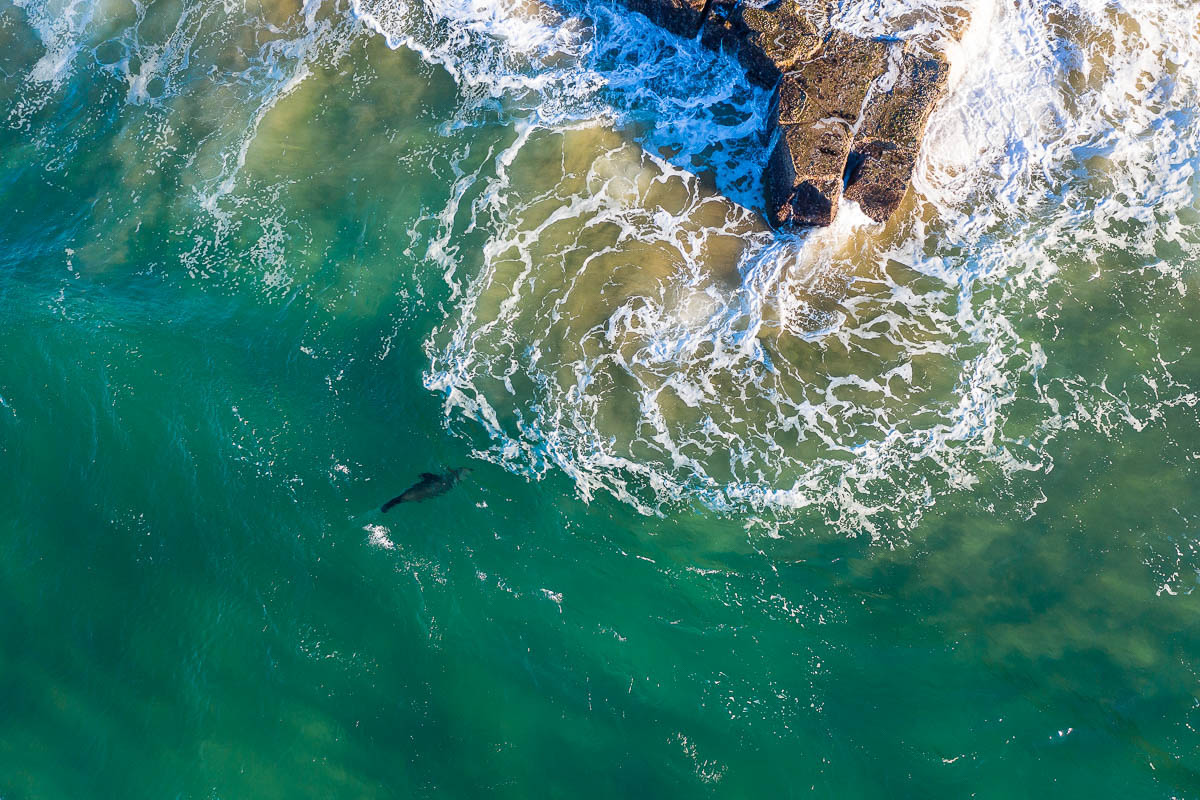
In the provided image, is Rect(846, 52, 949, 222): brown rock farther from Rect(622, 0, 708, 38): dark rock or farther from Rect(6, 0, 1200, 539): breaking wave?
Rect(622, 0, 708, 38): dark rock

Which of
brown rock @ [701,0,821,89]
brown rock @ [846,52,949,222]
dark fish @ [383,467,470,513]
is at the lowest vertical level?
dark fish @ [383,467,470,513]

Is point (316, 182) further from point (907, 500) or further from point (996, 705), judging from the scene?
point (996, 705)

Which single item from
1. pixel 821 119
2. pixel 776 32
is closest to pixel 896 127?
pixel 821 119

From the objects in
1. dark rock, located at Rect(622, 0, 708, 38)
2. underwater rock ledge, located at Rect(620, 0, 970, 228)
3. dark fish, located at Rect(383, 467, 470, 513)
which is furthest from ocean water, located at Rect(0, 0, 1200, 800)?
underwater rock ledge, located at Rect(620, 0, 970, 228)

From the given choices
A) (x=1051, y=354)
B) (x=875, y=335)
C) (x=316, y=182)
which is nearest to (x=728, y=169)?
(x=875, y=335)

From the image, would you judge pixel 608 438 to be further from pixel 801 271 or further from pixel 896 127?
pixel 896 127
